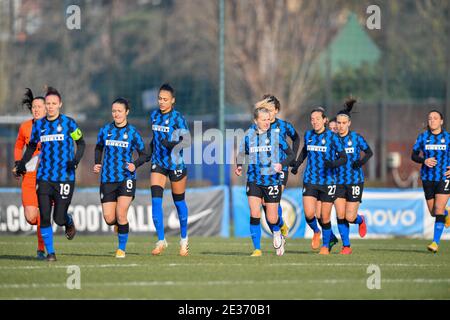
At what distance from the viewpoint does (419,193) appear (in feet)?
70.1

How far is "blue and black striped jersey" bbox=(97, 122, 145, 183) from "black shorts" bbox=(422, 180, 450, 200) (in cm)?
521

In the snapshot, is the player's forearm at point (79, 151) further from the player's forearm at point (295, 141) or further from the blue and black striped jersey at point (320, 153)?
the blue and black striped jersey at point (320, 153)

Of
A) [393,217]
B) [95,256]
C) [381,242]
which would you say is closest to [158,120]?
[95,256]

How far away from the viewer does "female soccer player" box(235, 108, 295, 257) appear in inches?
540

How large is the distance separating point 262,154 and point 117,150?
2.07 metres

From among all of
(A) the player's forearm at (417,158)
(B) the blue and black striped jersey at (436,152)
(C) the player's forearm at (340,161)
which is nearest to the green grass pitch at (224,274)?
(B) the blue and black striped jersey at (436,152)

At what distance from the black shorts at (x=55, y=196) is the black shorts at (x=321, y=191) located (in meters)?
3.92

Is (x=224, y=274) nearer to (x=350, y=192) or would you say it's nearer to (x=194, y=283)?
(x=194, y=283)

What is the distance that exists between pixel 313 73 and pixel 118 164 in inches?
1031

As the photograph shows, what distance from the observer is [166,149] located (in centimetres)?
1408

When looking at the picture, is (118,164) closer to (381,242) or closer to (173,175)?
(173,175)

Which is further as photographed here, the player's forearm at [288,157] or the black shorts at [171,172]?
the black shorts at [171,172]

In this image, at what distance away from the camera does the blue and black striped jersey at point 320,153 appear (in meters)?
14.8

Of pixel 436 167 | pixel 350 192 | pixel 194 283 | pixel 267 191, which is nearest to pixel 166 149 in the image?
pixel 267 191
